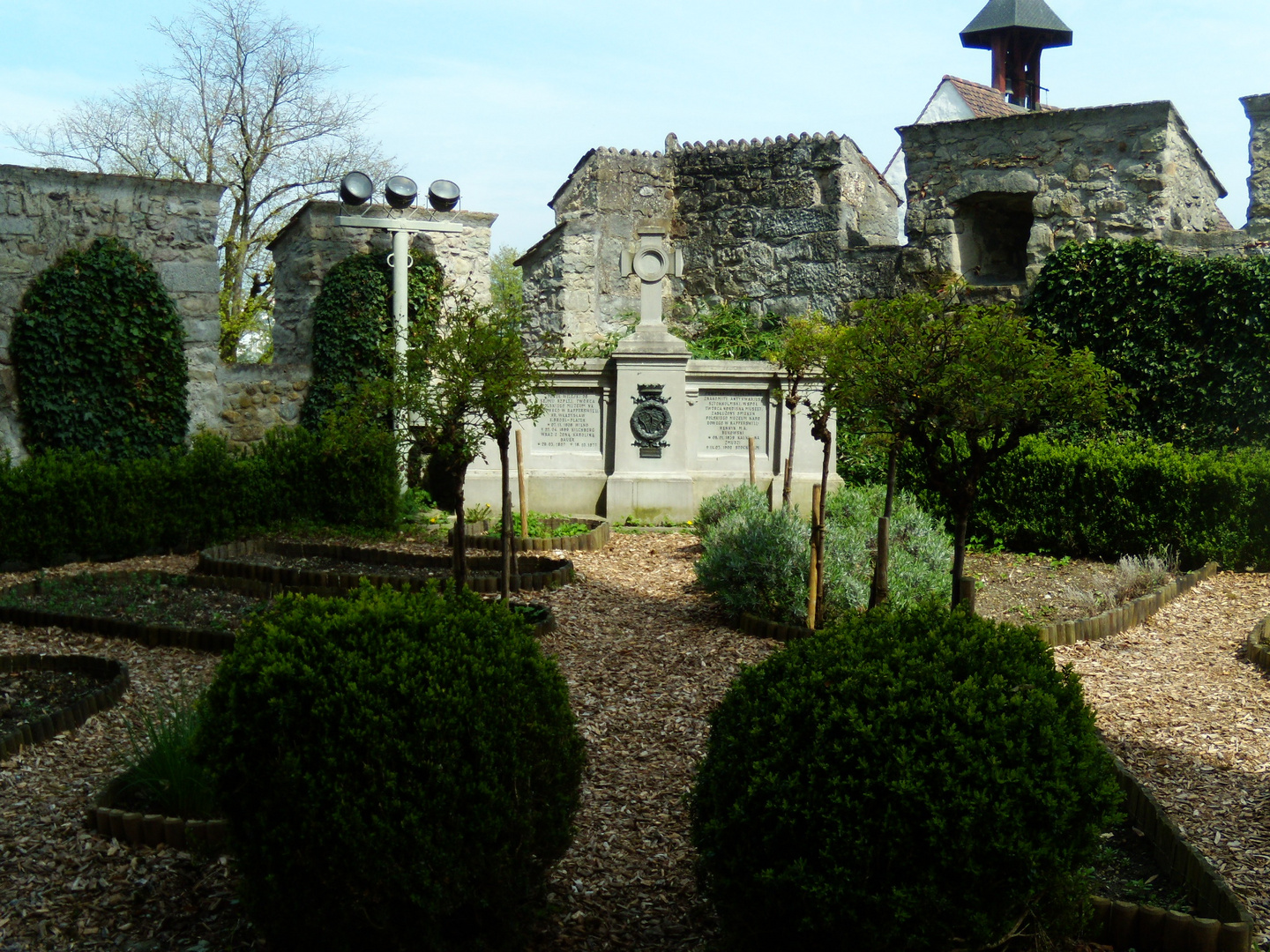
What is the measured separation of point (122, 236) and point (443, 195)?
125 inches

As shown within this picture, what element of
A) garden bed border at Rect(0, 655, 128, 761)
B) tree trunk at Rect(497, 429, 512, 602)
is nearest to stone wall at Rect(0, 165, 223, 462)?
garden bed border at Rect(0, 655, 128, 761)

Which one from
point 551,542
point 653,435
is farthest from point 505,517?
point 653,435

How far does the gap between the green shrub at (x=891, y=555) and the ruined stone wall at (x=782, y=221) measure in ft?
23.5

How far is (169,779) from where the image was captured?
12.6ft

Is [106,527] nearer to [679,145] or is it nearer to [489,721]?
[489,721]

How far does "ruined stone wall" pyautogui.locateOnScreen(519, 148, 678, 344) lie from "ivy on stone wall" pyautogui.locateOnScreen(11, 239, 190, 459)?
22.5ft

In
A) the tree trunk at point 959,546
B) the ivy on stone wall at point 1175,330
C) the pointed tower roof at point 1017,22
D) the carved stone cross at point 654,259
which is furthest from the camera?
the pointed tower roof at point 1017,22

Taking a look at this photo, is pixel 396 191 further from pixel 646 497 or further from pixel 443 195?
pixel 646 497

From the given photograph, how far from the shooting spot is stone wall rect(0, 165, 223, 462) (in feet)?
33.7

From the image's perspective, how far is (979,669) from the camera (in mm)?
2863

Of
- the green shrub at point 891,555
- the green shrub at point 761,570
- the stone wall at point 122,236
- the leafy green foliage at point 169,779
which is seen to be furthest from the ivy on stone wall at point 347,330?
the leafy green foliage at point 169,779

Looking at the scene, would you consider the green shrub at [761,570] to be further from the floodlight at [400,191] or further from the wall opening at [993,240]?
the wall opening at [993,240]

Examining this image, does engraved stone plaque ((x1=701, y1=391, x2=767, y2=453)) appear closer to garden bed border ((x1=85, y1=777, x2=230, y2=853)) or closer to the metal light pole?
the metal light pole

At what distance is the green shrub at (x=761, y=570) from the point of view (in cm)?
686
